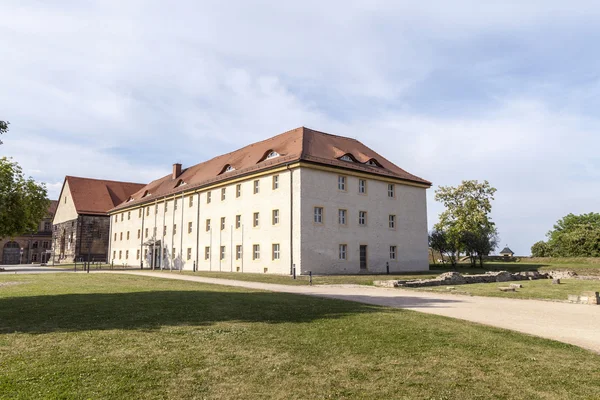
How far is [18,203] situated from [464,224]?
4492 centimetres

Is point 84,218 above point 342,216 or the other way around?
above

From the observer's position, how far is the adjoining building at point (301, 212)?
31719 millimetres

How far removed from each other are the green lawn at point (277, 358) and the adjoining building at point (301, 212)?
68.6ft

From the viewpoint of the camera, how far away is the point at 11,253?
274 feet

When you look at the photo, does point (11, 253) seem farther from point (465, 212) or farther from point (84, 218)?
point (465, 212)

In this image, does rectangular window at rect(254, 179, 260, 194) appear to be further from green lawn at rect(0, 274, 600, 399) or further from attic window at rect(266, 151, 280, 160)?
green lawn at rect(0, 274, 600, 399)

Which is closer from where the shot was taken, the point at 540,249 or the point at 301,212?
the point at 301,212

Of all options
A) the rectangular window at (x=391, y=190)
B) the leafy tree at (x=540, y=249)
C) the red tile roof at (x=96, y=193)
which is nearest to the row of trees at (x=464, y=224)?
the rectangular window at (x=391, y=190)

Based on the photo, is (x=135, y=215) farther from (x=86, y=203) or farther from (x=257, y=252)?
(x=257, y=252)

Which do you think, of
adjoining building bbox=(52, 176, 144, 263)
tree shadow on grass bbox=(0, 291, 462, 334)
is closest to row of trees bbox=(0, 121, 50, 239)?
tree shadow on grass bbox=(0, 291, 462, 334)

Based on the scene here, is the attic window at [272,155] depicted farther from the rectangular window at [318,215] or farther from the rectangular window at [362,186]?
the rectangular window at [362,186]

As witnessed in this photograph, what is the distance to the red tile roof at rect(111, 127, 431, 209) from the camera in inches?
1318

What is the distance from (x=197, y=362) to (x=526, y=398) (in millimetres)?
4566

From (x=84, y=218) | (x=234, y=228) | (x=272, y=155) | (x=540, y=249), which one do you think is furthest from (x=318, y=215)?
(x=540, y=249)
